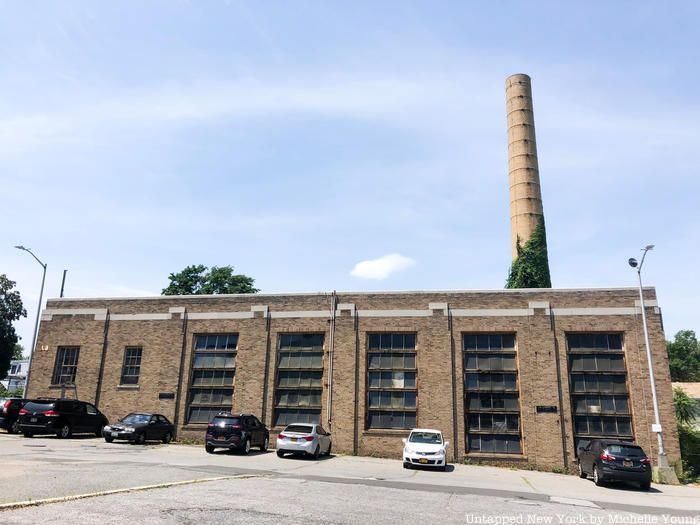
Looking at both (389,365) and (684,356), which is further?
(684,356)

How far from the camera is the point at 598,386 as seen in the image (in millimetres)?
25016

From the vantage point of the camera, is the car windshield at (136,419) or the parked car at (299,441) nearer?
the parked car at (299,441)

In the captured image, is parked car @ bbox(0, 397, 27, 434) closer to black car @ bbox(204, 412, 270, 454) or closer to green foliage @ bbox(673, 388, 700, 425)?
black car @ bbox(204, 412, 270, 454)

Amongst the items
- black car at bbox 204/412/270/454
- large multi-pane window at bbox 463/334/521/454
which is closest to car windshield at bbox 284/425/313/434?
black car at bbox 204/412/270/454

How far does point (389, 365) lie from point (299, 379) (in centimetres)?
491

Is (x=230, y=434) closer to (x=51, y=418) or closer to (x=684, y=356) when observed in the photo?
(x=51, y=418)

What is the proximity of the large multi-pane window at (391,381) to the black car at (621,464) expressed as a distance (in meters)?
9.43

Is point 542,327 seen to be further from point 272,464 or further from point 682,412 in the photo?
point 682,412

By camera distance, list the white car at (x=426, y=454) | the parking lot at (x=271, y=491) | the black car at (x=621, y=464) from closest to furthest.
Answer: the parking lot at (x=271, y=491), the black car at (x=621, y=464), the white car at (x=426, y=454)

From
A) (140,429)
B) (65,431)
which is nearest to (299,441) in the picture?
(140,429)

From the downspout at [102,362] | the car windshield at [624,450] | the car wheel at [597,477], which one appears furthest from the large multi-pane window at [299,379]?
the car windshield at [624,450]

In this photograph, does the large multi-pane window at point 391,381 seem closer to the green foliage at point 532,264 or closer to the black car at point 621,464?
the black car at point 621,464

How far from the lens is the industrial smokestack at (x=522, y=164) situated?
1913 inches

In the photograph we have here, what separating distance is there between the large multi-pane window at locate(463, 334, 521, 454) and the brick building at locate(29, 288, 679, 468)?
0.17 feet
